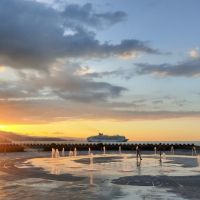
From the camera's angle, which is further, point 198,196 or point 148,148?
point 148,148

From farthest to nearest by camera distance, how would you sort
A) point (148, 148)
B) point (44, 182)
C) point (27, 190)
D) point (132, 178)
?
point (148, 148), point (132, 178), point (44, 182), point (27, 190)

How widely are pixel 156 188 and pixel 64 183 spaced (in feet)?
21.1

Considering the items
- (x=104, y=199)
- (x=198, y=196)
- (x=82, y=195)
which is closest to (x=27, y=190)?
(x=82, y=195)

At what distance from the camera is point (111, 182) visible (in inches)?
1126

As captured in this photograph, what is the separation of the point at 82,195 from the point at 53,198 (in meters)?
1.83

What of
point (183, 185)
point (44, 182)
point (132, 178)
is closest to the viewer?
point (183, 185)

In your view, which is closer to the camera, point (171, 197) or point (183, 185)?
point (171, 197)

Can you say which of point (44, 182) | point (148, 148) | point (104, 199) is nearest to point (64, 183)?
point (44, 182)

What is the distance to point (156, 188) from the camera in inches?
989

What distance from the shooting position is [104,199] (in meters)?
20.8

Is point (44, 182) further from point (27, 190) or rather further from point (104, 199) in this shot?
point (104, 199)

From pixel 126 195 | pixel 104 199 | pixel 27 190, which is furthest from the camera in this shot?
pixel 27 190

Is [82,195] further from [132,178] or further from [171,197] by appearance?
[132,178]

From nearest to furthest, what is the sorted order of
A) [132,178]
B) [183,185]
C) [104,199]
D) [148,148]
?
[104,199] → [183,185] → [132,178] → [148,148]
